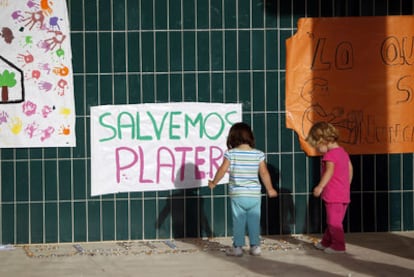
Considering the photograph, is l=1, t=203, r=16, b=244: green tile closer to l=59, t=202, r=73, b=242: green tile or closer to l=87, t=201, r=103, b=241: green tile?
l=59, t=202, r=73, b=242: green tile

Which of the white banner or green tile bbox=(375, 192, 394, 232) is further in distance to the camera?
green tile bbox=(375, 192, 394, 232)

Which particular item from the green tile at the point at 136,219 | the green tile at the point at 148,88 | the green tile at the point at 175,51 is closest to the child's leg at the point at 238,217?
the green tile at the point at 136,219

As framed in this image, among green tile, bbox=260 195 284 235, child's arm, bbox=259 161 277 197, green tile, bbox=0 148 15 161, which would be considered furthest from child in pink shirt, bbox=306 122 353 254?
green tile, bbox=0 148 15 161

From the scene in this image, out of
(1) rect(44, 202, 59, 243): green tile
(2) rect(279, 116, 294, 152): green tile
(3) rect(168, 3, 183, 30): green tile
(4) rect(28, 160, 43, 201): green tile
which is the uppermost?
(3) rect(168, 3, 183, 30): green tile

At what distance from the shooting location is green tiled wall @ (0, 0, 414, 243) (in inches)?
386

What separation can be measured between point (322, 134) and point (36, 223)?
3069 mm

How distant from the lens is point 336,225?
915cm

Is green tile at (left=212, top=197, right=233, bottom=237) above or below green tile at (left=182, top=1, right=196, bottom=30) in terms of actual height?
below

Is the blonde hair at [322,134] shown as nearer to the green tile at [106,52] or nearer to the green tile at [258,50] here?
the green tile at [258,50]

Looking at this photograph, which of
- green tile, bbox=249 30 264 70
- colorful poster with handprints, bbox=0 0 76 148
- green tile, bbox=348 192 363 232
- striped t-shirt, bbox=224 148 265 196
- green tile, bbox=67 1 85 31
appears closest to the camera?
striped t-shirt, bbox=224 148 265 196

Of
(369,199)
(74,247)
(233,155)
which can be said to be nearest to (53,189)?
(74,247)

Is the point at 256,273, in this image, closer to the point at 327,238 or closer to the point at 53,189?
the point at 327,238

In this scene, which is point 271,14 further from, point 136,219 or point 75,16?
point 136,219

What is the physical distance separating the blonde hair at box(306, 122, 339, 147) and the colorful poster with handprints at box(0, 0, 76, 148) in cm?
249
